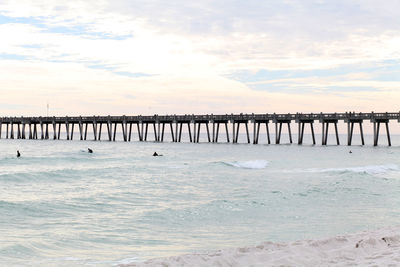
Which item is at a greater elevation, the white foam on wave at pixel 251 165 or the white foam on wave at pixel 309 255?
the white foam on wave at pixel 309 255

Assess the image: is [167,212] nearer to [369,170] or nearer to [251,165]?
[369,170]

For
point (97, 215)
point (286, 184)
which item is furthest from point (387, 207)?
point (97, 215)

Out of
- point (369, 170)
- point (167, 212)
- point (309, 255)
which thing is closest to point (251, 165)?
point (369, 170)

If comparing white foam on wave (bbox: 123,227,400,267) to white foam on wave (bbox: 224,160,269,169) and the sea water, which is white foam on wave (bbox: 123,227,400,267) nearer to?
the sea water

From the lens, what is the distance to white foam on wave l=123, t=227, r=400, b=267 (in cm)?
785

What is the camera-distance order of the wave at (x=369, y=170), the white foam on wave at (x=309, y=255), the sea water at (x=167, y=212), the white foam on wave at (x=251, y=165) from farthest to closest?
the white foam on wave at (x=251, y=165) → the wave at (x=369, y=170) → the sea water at (x=167, y=212) → the white foam on wave at (x=309, y=255)

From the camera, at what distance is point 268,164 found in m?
38.6

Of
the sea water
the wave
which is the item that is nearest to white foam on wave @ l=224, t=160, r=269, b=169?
the wave

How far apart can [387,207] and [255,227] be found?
591cm

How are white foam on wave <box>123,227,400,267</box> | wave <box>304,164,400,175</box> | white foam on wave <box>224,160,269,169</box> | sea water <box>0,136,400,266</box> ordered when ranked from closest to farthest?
white foam on wave <box>123,227,400,267</box>, sea water <box>0,136,400,266</box>, wave <box>304,164,400,175</box>, white foam on wave <box>224,160,269,169</box>

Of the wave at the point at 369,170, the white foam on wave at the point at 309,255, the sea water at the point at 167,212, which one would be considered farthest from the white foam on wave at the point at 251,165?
the white foam on wave at the point at 309,255

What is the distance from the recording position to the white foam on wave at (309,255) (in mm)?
7848

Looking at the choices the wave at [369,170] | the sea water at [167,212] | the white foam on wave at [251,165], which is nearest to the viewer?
the sea water at [167,212]

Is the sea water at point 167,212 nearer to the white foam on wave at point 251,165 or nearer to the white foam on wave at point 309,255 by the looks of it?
the white foam on wave at point 309,255
